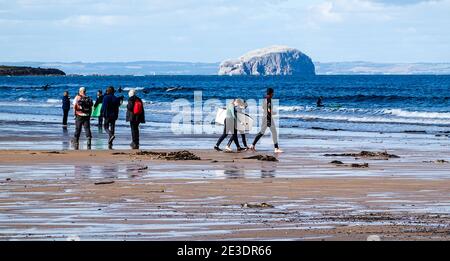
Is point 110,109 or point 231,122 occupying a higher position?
point 110,109

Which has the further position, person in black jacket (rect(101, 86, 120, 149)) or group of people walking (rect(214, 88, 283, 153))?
person in black jacket (rect(101, 86, 120, 149))

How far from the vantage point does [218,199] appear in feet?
47.4

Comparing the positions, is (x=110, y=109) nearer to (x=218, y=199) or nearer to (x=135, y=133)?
(x=135, y=133)

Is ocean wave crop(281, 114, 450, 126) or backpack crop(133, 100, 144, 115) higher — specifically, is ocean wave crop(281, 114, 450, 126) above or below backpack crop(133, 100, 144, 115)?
below

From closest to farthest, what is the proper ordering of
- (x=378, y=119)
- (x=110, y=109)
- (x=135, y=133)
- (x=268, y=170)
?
1. (x=268, y=170)
2. (x=135, y=133)
3. (x=110, y=109)
4. (x=378, y=119)

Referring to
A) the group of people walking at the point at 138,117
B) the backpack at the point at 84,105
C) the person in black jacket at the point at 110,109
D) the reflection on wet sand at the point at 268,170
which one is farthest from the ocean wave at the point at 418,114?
the reflection on wet sand at the point at 268,170

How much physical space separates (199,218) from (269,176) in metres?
→ 5.96

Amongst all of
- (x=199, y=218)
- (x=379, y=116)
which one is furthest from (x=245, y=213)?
(x=379, y=116)

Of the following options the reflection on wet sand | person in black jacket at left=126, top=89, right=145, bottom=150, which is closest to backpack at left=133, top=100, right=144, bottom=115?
person in black jacket at left=126, top=89, right=145, bottom=150

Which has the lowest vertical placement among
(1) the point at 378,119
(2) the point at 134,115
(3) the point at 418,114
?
(3) the point at 418,114

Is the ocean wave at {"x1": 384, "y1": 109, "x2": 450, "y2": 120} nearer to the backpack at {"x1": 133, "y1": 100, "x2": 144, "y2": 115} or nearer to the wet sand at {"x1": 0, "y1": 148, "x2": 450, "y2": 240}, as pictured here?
the backpack at {"x1": 133, "y1": 100, "x2": 144, "y2": 115}

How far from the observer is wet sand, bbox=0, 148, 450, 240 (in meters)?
11.2

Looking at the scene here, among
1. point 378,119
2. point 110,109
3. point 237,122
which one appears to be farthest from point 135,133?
point 378,119
